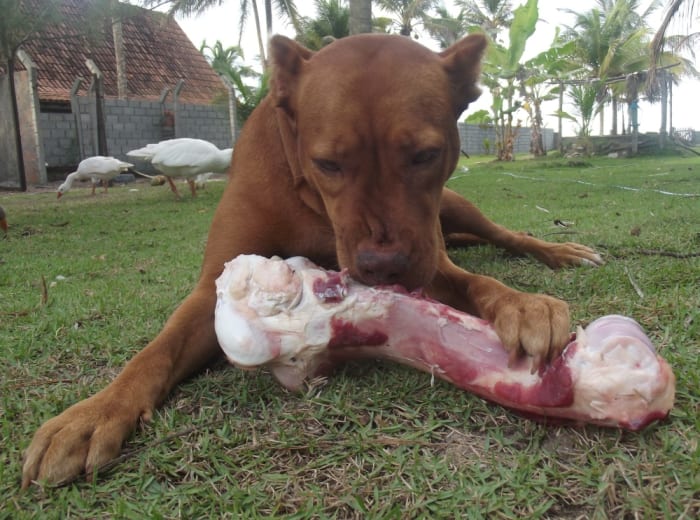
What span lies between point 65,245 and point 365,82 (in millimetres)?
4237

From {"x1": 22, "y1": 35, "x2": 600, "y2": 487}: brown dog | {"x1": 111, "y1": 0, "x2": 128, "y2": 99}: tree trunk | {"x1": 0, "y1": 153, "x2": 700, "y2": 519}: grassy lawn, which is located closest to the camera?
{"x1": 0, "y1": 153, "x2": 700, "y2": 519}: grassy lawn

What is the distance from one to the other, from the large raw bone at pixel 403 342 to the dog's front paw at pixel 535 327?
27 millimetres

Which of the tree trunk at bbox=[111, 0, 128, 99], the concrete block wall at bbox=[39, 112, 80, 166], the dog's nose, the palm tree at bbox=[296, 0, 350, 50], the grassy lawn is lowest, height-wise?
the grassy lawn

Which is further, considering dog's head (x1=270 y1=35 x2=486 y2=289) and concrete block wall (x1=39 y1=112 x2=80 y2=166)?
concrete block wall (x1=39 y1=112 x2=80 y2=166)

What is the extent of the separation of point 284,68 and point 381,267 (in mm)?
984

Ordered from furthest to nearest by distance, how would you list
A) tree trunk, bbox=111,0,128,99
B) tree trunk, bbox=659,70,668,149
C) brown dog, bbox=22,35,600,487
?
1. tree trunk, bbox=659,70,668,149
2. tree trunk, bbox=111,0,128,99
3. brown dog, bbox=22,35,600,487

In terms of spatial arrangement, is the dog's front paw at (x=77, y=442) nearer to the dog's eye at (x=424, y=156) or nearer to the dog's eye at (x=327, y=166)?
the dog's eye at (x=327, y=166)

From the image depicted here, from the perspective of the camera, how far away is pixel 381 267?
1.75 meters

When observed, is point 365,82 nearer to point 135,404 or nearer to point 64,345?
point 135,404

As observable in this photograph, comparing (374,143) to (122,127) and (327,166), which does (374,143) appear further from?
(122,127)

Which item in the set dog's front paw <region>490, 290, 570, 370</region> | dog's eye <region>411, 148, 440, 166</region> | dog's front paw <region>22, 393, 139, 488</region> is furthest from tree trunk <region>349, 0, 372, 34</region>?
dog's front paw <region>22, 393, 139, 488</region>

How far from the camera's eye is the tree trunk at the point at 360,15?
894 centimetres

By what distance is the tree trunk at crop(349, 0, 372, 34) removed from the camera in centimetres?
894

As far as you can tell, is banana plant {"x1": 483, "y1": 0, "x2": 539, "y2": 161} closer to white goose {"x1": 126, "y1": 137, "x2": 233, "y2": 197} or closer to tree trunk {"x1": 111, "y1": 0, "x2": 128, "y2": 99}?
white goose {"x1": 126, "y1": 137, "x2": 233, "y2": 197}
